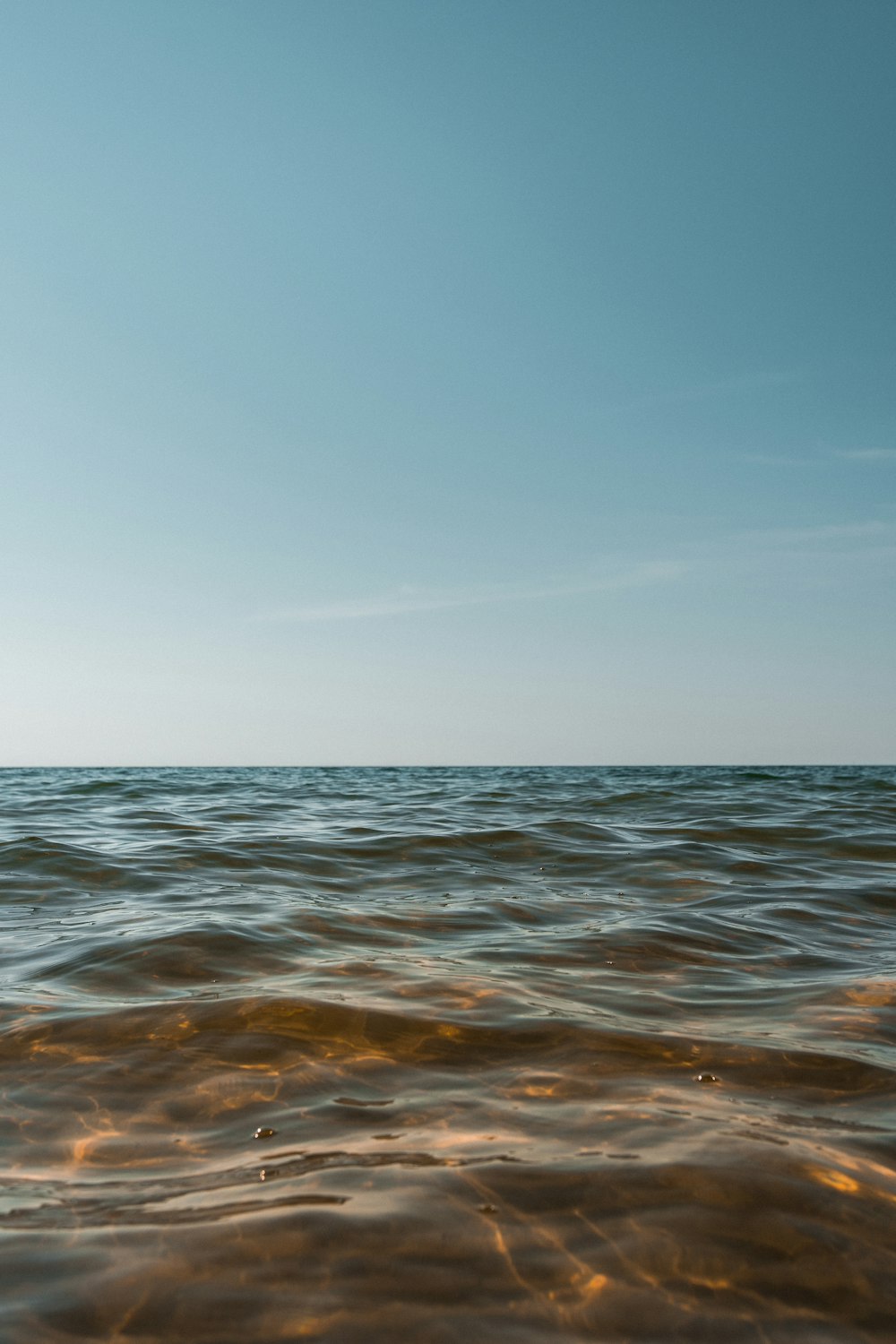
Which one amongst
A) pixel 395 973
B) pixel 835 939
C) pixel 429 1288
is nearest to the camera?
pixel 429 1288

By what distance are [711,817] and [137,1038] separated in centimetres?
947

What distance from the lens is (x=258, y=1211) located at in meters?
2.18

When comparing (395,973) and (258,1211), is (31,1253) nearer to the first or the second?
(258,1211)

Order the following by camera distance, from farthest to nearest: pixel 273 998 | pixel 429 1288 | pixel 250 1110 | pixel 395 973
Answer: pixel 395 973 → pixel 273 998 → pixel 250 1110 → pixel 429 1288

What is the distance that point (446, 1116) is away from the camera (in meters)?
2.74

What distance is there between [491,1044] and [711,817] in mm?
8905

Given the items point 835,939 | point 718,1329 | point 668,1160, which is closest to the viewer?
point 718,1329

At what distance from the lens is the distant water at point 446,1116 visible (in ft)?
6.19

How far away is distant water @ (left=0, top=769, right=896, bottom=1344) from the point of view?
1886mm

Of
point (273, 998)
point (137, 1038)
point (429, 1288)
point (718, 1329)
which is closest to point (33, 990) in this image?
point (137, 1038)

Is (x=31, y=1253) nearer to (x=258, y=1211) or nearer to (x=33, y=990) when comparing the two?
(x=258, y=1211)

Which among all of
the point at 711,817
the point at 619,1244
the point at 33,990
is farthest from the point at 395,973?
the point at 711,817

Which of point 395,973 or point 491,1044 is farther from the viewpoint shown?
point 395,973

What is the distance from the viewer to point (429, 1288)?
1.91 m
